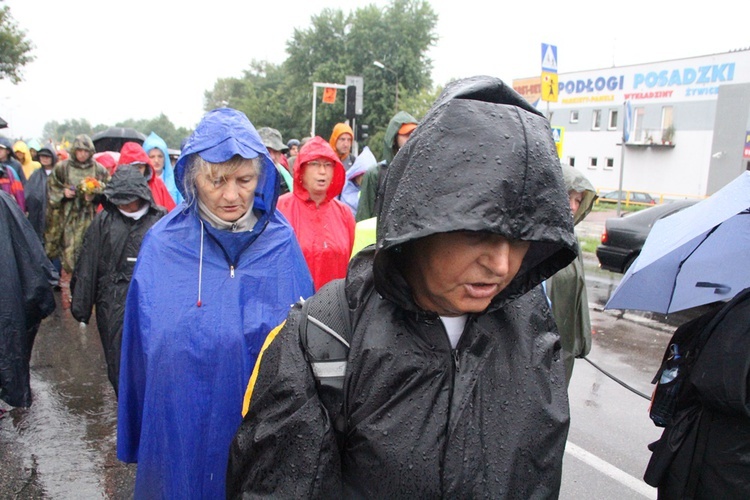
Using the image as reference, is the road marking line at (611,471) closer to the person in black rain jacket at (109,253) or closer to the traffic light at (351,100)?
the person in black rain jacket at (109,253)

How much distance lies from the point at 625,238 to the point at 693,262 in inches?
328

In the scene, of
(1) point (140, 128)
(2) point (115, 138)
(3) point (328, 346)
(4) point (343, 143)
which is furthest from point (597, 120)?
(1) point (140, 128)

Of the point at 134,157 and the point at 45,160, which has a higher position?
the point at 134,157

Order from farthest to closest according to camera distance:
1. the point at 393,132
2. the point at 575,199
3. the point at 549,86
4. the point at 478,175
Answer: the point at 549,86 → the point at 393,132 → the point at 575,199 → the point at 478,175

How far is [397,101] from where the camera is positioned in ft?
135

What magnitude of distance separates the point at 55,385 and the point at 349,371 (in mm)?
4643

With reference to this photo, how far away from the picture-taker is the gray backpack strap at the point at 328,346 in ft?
4.15

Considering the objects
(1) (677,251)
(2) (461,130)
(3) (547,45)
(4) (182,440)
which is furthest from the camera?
(3) (547,45)

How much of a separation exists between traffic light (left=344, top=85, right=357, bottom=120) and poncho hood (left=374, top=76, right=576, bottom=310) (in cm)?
1582

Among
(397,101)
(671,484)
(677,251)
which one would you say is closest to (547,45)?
(677,251)

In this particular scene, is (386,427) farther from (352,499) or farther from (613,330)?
(613,330)

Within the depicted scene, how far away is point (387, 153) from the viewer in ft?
17.2

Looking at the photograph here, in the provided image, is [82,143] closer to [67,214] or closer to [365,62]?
[67,214]

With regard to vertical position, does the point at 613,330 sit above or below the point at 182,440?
below
